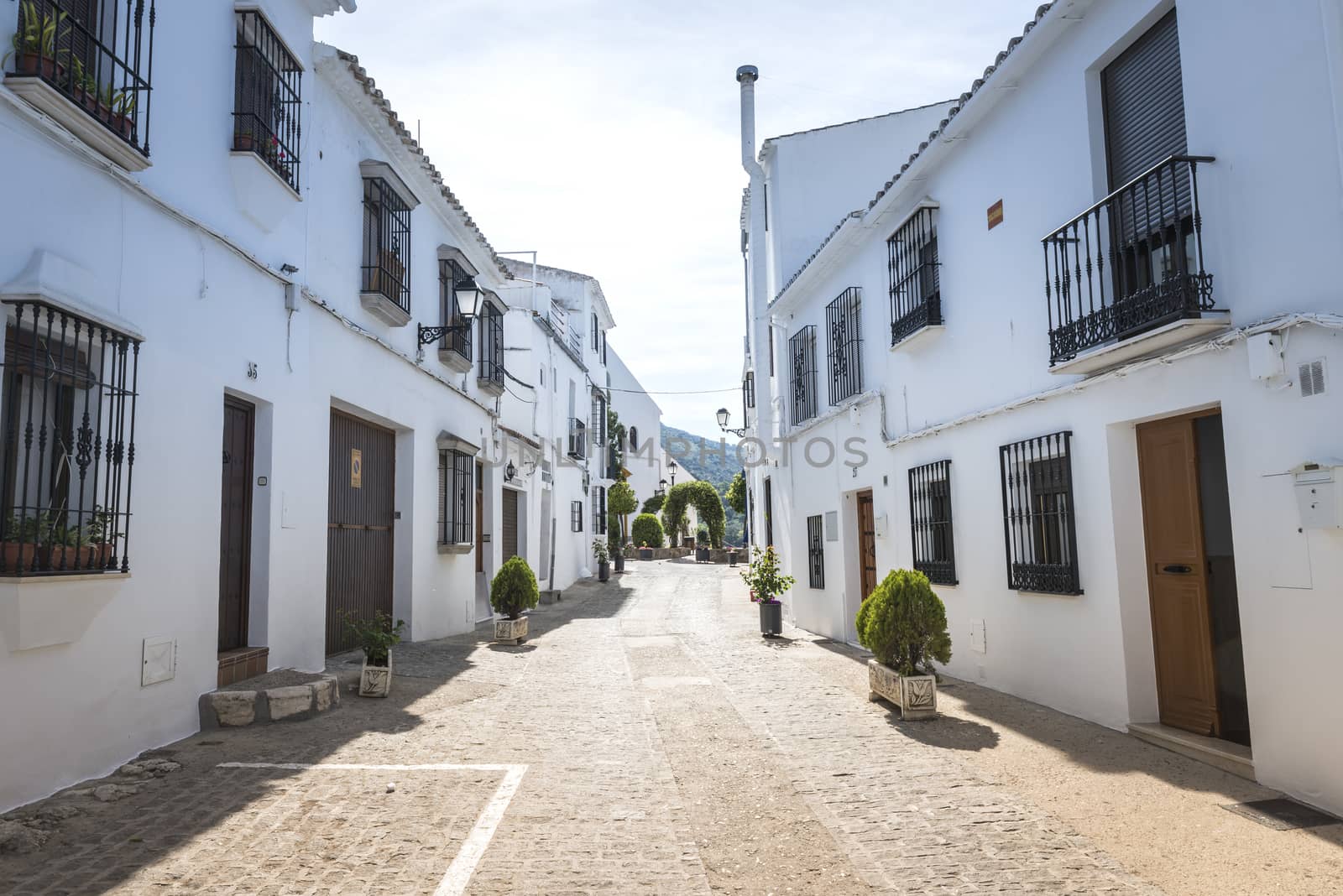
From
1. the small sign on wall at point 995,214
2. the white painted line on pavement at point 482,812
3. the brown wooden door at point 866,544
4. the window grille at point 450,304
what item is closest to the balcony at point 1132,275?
the small sign on wall at point 995,214

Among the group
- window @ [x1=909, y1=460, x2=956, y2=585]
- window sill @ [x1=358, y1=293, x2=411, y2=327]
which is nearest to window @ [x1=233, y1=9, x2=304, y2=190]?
window sill @ [x1=358, y1=293, x2=411, y2=327]

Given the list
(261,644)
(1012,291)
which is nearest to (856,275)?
(1012,291)

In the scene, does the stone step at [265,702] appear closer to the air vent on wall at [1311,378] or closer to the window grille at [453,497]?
the window grille at [453,497]

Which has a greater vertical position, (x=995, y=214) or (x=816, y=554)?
(x=995, y=214)

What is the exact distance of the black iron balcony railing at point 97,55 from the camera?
4559 mm

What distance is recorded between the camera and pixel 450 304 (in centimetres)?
1262

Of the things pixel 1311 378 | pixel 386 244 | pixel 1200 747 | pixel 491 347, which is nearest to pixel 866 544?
pixel 1200 747

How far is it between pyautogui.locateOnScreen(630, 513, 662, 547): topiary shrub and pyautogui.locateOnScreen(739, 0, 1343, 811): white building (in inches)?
993

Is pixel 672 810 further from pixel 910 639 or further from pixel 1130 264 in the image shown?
pixel 1130 264

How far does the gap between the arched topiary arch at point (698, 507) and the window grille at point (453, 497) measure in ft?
74.1

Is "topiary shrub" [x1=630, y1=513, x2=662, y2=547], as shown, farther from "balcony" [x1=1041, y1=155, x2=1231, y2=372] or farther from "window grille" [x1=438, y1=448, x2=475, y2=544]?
"balcony" [x1=1041, y1=155, x2=1231, y2=372]

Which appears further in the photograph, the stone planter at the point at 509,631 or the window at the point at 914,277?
the stone planter at the point at 509,631

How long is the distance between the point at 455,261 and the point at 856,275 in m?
5.47

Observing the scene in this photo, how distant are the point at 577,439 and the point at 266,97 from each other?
16907 millimetres
